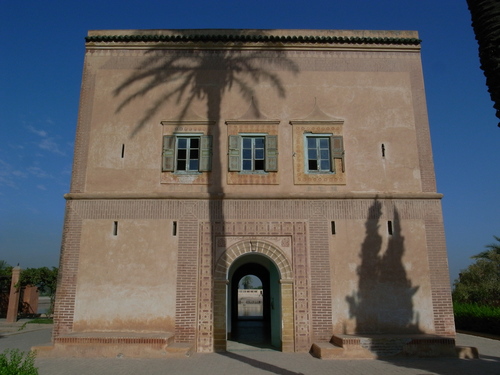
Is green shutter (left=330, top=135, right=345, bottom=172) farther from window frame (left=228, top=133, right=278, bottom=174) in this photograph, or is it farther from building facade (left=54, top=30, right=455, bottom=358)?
window frame (left=228, top=133, right=278, bottom=174)

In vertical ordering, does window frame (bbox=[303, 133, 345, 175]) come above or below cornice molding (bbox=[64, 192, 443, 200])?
above

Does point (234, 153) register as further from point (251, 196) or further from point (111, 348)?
point (111, 348)

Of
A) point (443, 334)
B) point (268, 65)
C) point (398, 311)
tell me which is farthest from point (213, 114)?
point (443, 334)

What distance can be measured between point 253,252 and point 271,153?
285 centimetres

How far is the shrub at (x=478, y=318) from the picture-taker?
15.0m

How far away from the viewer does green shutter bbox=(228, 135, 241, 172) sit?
11.7 m

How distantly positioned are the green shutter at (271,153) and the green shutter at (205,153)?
5.37 ft

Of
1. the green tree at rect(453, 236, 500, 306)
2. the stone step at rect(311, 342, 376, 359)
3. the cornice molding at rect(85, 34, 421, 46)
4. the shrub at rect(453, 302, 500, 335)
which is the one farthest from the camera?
the green tree at rect(453, 236, 500, 306)

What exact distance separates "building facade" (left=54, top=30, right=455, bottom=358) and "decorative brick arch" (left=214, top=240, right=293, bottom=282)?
0.09 feet

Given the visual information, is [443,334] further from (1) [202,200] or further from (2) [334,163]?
(1) [202,200]

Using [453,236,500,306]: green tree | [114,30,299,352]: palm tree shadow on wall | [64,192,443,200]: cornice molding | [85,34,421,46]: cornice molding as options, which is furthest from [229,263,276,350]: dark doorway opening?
[453,236,500,306]: green tree

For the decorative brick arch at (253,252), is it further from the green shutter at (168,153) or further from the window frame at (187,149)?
the green shutter at (168,153)

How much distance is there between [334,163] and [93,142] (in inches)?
277

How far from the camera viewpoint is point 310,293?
36.0ft
